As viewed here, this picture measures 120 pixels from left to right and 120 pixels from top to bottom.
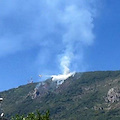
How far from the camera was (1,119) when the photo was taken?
350ft

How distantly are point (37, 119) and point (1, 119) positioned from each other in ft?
117

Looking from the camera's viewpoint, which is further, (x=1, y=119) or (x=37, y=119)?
(x=1, y=119)

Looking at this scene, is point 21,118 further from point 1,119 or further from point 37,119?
point 1,119

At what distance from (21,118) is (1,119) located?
32.9 m

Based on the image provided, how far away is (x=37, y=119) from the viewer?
7350 cm

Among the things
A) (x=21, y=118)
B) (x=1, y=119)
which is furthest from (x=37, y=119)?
(x=1, y=119)

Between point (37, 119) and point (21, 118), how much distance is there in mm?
3914

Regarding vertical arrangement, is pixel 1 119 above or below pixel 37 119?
above

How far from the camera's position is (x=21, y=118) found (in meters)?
75.4

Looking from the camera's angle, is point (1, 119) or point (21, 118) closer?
point (21, 118)
